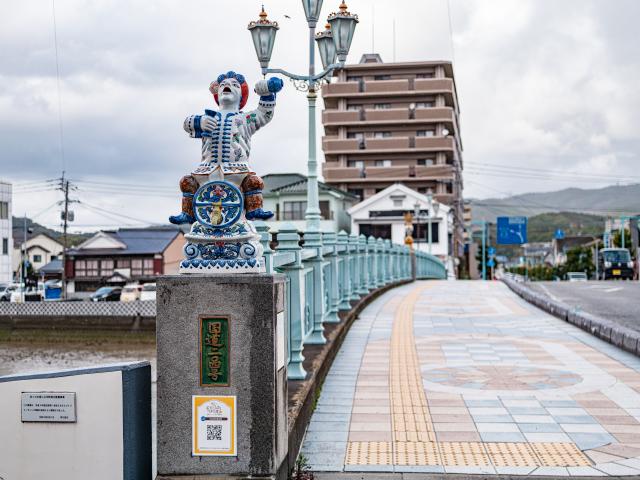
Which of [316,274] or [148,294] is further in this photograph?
[148,294]

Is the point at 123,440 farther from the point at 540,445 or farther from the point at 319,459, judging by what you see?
the point at 540,445

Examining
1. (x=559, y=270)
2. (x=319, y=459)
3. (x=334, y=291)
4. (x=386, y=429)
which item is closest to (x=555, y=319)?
(x=334, y=291)

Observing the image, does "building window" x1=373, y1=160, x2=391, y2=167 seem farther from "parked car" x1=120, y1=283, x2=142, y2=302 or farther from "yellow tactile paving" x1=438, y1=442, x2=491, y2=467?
"yellow tactile paving" x1=438, y1=442, x2=491, y2=467

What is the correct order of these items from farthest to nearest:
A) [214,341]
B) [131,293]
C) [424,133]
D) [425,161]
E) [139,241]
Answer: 1. [424,133]
2. [425,161]
3. [139,241]
4. [131,293]
5. [214,341]

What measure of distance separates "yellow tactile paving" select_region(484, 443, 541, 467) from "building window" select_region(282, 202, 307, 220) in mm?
44623

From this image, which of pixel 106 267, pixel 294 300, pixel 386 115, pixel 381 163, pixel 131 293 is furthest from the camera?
pixel 381 163

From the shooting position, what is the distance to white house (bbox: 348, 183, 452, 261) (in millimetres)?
55438

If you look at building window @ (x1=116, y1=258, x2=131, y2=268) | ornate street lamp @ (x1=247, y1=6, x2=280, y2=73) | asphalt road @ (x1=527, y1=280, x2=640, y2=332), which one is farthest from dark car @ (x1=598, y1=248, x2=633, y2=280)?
ornate street lamp @ (x1=247, y1=6, x2=280, y2=73)

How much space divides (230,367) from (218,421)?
0.32 metres

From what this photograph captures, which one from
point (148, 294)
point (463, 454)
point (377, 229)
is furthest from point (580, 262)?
point (463, 454)

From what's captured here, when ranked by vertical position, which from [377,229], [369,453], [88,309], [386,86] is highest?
[386,86]

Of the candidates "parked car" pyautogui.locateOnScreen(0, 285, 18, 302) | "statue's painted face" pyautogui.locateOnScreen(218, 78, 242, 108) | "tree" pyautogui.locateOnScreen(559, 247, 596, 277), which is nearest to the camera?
"statue's painted face" pyautogui.locateOnScreen(218, 78, 242, 108)

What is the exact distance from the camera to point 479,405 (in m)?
7.03

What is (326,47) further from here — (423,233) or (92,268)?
(423,233)
